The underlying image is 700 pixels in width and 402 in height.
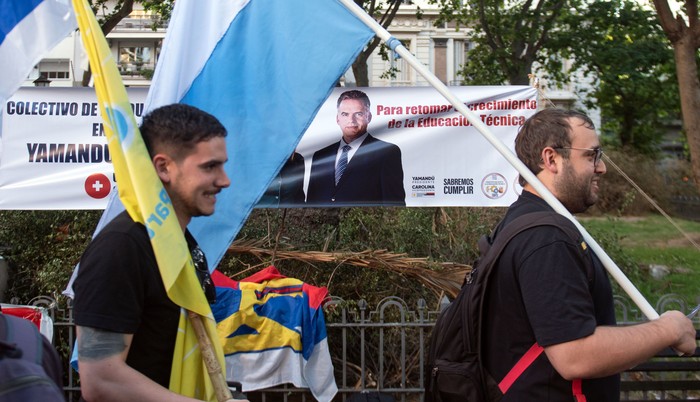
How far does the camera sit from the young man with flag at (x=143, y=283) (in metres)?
2.04

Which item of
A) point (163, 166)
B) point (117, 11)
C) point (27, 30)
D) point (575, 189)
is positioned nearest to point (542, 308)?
point (575, 189)

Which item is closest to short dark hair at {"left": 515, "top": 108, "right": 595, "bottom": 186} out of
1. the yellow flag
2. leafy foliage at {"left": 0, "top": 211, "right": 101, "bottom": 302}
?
the yellow flag

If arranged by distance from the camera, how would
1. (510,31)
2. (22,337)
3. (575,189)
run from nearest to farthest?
(22,337)
(575,189)
(510,31)

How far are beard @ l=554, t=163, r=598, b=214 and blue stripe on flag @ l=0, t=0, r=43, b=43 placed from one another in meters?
2.17

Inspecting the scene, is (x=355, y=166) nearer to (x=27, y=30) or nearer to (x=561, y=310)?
(x=27, y=30)

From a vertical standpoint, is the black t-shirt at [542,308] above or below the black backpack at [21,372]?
below

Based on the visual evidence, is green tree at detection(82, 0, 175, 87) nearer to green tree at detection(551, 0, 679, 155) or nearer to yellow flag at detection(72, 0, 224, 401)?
yellow flag at detection(72, 0, 224, 401)

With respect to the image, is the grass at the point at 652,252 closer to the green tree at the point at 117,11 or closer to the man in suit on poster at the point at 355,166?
the man in suit on poster at the point at 355,166

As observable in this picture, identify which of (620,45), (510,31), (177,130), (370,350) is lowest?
(370,350)

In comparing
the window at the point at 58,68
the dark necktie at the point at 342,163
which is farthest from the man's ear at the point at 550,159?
the window at the point at 58,68

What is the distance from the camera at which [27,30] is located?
3.04m

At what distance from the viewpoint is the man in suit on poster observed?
6109 mm

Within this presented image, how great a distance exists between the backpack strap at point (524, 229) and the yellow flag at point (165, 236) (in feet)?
2.95

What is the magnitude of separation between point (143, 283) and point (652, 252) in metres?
14.4
